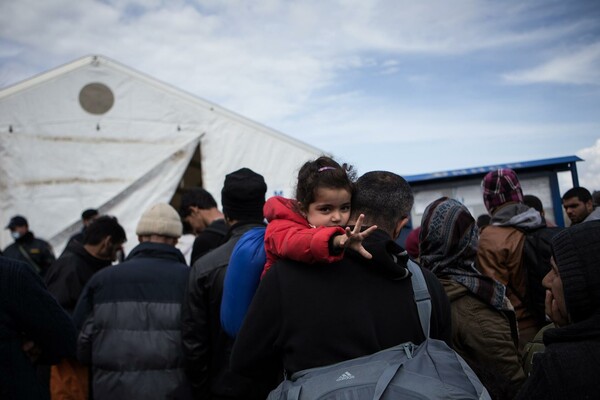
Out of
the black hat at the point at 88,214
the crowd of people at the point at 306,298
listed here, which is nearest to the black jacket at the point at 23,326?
the crowd of people at the point at 306,298

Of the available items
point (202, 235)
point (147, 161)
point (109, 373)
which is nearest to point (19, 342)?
point (109, 373)

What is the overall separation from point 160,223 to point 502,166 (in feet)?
12.2

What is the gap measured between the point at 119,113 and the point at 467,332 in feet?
18.4

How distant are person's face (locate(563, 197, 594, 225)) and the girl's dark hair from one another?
3818mm

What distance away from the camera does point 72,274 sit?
3.92 meters

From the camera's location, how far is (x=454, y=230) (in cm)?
238

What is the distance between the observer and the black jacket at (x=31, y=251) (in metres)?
6.20

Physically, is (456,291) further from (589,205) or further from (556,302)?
(589,205)

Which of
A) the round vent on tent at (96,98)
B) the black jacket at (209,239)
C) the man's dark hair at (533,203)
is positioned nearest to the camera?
the black jacket at (209,239)

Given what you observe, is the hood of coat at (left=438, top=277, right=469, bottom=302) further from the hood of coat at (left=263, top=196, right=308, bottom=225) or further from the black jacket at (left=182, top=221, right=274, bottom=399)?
the black jacket at (left=182, top=221, right=274, bottom=399)

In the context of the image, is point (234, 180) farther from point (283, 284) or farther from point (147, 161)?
point (147, 161)

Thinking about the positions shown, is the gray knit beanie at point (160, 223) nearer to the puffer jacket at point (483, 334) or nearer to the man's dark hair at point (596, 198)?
the puffer jacket at point (483, 334)

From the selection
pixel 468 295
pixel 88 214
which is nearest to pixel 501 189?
pixel 468 295

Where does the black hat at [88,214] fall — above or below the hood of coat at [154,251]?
above
